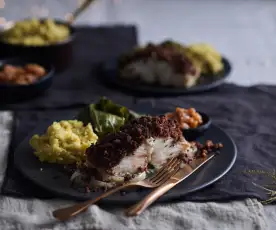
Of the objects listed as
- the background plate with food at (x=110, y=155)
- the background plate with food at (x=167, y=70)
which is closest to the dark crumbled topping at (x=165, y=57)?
the background plate with food at (x=167, y=70)

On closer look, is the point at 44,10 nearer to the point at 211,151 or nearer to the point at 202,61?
the point at 202,61

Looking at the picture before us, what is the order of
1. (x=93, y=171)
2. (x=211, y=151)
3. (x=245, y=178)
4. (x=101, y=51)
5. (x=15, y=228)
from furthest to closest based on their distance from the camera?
(x=101, y=51), (x=211, y=151), (x=245, y=178), (x=93, y=171), (x=15, y=228)

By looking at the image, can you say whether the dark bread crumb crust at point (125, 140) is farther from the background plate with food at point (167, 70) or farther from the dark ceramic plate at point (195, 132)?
the background plate with food at point (167, 70)

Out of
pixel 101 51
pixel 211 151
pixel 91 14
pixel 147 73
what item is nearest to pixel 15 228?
pixel 211 151

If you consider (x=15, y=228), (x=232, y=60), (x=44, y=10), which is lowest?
(x=44, y=10)

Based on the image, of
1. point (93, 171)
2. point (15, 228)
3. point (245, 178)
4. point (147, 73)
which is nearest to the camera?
point (15, 228)

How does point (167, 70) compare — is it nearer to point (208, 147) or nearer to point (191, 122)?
point (191, 122)

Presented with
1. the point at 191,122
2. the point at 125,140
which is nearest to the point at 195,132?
the point at 191,122

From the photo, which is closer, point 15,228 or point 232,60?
point 15,228

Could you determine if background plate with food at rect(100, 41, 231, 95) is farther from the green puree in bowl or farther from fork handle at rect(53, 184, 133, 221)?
Result: fork handle at rect(53, 184, 133, 221)
